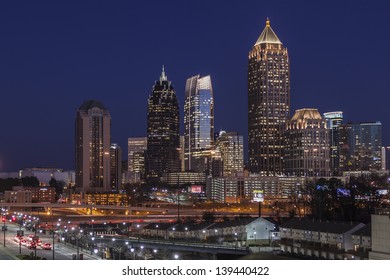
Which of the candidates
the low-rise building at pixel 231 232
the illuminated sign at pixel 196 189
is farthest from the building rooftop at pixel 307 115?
the low-rise building at pixel 231 232

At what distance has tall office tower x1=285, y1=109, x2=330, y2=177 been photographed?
66.1 m

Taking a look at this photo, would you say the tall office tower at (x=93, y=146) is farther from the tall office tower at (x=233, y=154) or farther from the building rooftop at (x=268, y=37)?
the building rooftop at (x=268, y=37)

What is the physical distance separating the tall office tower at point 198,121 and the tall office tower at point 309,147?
22096 mm

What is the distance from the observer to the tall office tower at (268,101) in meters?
69.9

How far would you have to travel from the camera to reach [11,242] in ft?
64.2

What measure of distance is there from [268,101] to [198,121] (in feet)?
77.0

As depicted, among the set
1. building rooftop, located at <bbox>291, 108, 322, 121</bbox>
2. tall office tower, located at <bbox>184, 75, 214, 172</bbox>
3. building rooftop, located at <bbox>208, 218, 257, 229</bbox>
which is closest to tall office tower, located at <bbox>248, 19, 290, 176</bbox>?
building rooftop, located at <bbox>291, 108, 322, 121</bbox>

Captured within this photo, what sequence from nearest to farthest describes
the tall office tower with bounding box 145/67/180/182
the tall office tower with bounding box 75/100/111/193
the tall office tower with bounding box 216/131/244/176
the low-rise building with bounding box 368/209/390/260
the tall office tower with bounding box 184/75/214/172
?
the low-rise building with bounding box 368/209/390/260
the tall office tower with bounding box 75/100/111/193
the tall office tower with bounding box 216/131/244/176
the tall office tower with bounding box 145/67/180/182
the tall office tower with bounding box 184/75/214/172

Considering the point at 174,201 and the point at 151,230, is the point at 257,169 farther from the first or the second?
the point at 151,230

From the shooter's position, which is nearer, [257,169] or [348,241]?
[348,241]

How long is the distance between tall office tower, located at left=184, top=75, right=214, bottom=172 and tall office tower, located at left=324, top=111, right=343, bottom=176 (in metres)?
16.9

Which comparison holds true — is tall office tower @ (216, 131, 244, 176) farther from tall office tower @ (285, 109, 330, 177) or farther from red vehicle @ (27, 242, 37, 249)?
red vehicle @ (27, 242, 37, 249)
